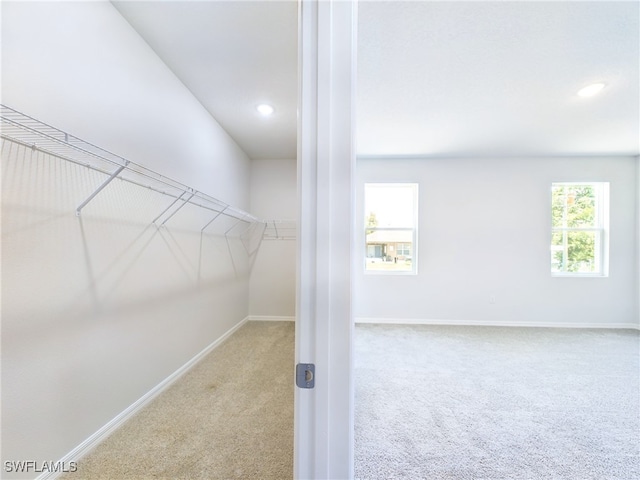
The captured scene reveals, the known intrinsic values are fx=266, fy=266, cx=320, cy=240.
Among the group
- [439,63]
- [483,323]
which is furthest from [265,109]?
[483,323]

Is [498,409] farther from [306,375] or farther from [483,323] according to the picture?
[483,323]

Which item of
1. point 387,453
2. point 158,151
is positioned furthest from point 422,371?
point 158,151

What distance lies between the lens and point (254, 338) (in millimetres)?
3365

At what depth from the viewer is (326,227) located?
528mm

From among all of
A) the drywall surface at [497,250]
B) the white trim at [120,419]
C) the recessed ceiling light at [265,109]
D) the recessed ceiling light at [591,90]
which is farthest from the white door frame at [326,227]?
the drywall surface at [497,250]

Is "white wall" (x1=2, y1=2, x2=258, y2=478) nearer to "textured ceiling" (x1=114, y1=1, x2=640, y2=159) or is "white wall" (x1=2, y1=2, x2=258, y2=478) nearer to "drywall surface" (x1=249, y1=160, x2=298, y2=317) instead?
"textured ceiling" (x1=114, y1=1, x2=640, y2=159)

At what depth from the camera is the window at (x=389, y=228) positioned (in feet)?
13.8

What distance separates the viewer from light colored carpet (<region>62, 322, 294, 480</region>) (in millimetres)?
1392

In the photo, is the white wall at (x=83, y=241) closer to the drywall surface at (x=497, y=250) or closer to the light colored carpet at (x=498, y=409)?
the light colored carpet at (x=498, y=409)

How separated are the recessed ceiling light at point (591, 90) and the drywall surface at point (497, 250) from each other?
168cm

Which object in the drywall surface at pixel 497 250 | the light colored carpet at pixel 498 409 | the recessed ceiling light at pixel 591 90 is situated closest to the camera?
the light colored carpet at pixel 498 409

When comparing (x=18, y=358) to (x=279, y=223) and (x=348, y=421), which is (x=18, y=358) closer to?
(x=348, y=421)

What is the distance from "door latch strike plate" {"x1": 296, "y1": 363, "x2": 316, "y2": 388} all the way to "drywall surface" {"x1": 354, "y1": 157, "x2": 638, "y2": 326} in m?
3.63

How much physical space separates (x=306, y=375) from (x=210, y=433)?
1.60 m
